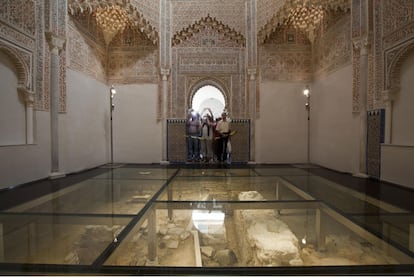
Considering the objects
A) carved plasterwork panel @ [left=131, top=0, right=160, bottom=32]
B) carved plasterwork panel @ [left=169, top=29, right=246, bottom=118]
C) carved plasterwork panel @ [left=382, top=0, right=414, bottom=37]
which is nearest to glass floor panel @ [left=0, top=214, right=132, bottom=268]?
carved plasterwork panel @ [left=382, top=0, right=414, bottom=37]

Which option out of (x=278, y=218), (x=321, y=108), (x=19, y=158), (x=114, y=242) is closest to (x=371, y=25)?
(x=321, y=108)

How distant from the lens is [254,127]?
662 cm

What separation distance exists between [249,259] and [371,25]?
433 centimetres

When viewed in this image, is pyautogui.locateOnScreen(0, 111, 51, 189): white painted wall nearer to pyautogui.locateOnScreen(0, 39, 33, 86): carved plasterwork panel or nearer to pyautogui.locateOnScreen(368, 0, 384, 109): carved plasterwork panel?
pyautogui.locateOnScreen(0, 39, 33, 86): carved plasterwork panel

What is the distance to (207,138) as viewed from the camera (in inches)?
262

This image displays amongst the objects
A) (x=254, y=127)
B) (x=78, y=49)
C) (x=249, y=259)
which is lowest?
(x=249, y=259)

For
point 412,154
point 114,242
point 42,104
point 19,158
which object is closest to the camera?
point 114,242

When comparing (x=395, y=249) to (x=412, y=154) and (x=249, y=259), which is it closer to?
(x=249, y=259)

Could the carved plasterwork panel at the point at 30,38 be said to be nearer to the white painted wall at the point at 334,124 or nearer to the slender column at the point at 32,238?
the slender column at the point at 32,238

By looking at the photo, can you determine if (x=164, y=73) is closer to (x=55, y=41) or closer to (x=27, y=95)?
(x=55, y=41)

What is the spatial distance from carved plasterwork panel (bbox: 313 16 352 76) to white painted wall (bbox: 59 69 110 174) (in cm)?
502

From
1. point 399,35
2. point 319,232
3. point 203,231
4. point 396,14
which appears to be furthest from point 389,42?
point 203,231

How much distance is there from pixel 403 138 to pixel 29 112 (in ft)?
17.4

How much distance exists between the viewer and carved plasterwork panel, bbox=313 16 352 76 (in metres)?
4.99
